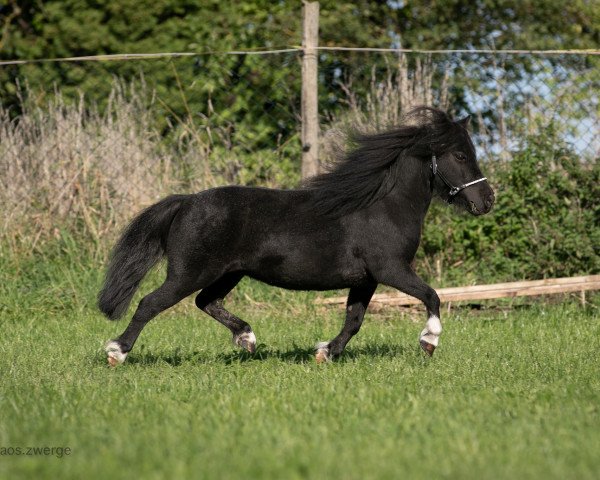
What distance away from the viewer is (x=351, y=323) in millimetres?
7098

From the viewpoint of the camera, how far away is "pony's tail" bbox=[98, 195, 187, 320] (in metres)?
6.97

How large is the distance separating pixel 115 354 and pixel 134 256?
0.77 metres

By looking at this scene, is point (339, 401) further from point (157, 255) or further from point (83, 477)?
point (157, 255)

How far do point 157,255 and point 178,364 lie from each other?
84 cm

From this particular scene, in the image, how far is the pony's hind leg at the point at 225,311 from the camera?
23.2ft

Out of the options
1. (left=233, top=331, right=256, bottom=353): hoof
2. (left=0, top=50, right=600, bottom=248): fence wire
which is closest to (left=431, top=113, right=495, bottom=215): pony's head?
(left=233, top=331, right=256, bottom=353): hoof

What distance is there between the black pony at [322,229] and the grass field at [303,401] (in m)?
0.52

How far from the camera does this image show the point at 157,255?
276 inches

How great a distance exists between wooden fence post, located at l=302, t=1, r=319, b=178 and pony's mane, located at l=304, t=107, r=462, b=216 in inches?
134

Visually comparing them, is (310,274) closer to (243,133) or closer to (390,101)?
(390,101)

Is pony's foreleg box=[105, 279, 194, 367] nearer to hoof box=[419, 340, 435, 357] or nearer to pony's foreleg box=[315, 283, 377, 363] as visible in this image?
pony's foreleg box=[315, 283, 377, 363]

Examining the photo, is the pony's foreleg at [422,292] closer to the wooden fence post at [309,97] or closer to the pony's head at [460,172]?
the pony's head at [460,172]

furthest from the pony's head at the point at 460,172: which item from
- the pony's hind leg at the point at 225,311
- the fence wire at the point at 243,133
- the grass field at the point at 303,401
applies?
the fence wire at the point at 243,133

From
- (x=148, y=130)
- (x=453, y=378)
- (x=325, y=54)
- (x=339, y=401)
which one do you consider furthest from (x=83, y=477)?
(x=325, y=54)
